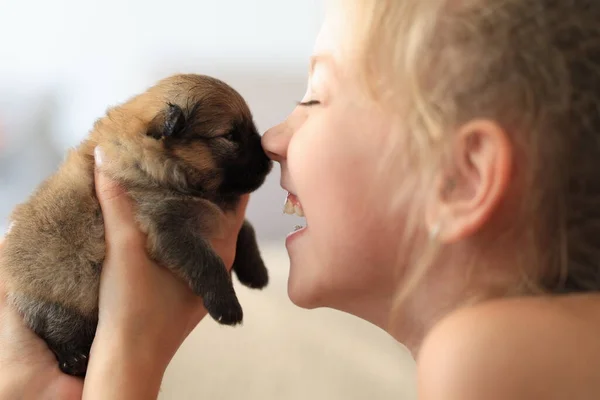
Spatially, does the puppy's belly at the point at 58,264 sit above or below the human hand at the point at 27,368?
above

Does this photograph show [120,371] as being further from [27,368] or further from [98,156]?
[98,156]

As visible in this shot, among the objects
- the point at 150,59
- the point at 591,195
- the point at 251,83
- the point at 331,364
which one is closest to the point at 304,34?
the point at 251,83

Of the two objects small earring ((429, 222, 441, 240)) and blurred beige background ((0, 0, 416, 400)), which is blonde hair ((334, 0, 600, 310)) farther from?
blurred beige background ((0, 0, 416, 400))

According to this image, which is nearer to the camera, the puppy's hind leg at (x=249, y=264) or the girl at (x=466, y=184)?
the girl at (x=466, y=184)

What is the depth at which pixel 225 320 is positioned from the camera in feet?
3.46

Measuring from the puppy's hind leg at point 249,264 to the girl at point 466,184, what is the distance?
494 millimetres

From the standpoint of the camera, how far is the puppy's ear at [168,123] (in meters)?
1.14

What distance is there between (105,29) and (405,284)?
144 cm

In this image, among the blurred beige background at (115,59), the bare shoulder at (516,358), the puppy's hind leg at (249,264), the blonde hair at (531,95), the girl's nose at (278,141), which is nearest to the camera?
the bare shoulder at (516,358)

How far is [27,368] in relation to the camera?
3.44ft

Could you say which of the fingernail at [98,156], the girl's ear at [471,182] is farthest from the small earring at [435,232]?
the fingernail at [98,156]

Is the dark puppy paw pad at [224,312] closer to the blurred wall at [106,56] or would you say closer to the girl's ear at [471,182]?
the girl's ear at [471,182]

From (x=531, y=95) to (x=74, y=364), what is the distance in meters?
0.92

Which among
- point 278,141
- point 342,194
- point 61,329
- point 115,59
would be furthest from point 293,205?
point 115,59
